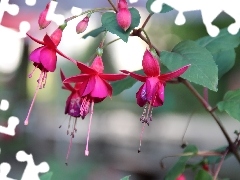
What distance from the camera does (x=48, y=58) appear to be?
2.45 ft

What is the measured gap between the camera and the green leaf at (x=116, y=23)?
0.75m

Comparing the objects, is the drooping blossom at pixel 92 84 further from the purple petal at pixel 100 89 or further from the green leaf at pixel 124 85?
the green leaf at pixel 124 85

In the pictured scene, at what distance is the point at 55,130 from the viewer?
291 inches

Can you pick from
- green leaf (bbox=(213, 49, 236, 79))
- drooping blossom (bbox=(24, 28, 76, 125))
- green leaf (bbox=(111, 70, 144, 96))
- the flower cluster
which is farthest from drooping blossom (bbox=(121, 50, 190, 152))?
green leaf (bbox=(213, 49, 236, 79))

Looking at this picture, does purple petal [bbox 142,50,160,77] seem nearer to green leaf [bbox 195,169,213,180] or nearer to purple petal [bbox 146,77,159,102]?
purple petal [bbox 146,77,159,102]

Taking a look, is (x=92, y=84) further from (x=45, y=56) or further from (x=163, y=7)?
(x=163, y=7)

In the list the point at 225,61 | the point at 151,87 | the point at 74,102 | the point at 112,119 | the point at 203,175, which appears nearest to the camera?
the point at 151,87

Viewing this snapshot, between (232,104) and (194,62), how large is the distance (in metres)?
0.14

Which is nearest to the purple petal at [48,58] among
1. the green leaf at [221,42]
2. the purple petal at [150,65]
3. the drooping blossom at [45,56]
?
the drooping blossom at [45,56]

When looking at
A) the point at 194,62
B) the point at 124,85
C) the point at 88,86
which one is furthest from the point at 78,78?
the point at 124,85

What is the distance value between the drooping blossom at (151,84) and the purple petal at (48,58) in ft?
0.33

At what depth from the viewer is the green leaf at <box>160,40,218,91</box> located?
2.48ft

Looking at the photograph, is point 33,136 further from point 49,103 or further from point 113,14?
point 113,14

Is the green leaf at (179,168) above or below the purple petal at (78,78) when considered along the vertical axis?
below
